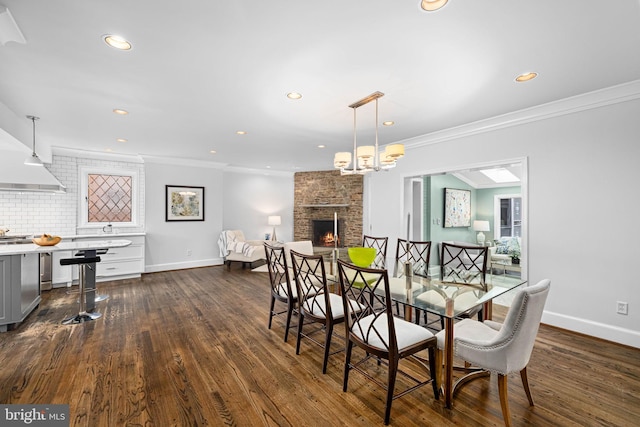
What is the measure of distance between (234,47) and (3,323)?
384 centimetres

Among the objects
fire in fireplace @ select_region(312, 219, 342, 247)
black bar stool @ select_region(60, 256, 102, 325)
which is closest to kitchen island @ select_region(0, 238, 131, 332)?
black bar stool @ select_region(60, 256, 102, 325)

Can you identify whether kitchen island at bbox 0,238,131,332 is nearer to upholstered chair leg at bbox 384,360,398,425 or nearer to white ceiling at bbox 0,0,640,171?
white ceiling at bbox 0,0,640,171

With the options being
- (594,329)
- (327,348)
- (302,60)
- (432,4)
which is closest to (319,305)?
(327,348)

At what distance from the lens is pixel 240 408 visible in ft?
6.32

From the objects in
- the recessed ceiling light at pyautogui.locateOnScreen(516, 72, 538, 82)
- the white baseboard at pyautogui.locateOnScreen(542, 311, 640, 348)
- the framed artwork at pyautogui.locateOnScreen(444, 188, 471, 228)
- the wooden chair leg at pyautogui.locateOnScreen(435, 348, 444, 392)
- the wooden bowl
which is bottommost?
the white baseboard at pyautogui.locateOnScreen(542, 311, 640, 348)

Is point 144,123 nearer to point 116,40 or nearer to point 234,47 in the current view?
point 116,40

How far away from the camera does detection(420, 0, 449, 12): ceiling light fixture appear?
5.33 feet

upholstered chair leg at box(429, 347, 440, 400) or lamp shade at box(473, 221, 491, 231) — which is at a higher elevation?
lamp shade at box(473, 221, 491, 231)

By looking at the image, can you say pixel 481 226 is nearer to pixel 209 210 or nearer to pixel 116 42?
pixel 209 210

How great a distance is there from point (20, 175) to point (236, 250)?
12.1ft

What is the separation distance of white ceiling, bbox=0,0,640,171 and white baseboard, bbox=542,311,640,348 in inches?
95.6

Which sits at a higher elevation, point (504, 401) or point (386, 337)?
point (386, 337)

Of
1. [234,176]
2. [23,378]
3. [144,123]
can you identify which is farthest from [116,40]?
[234,176]

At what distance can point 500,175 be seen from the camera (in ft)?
24.4
